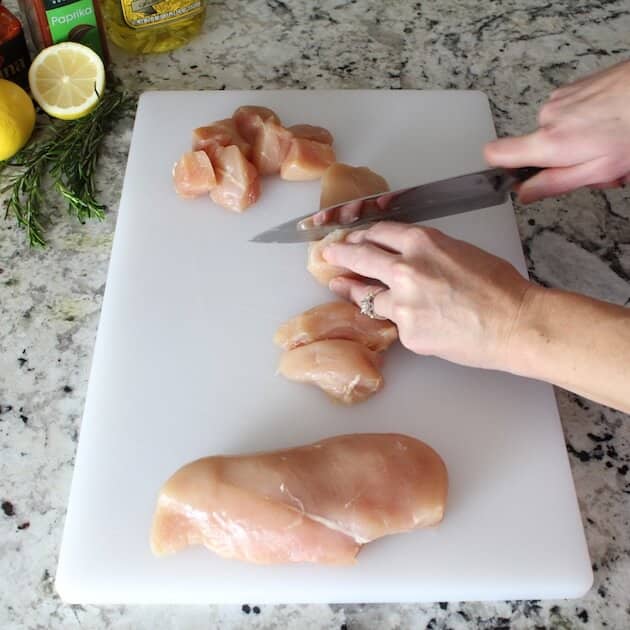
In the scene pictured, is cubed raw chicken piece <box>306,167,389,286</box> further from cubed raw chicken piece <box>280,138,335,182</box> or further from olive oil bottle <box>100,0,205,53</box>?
olive oil bottle <box>100,0,205,53</box>

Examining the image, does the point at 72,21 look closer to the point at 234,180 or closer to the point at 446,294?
the point at 234,180

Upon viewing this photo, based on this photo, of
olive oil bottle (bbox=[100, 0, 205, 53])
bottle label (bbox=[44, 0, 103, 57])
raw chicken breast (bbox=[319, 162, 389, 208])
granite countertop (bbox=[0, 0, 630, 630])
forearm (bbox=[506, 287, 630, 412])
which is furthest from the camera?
olive oil bottle (bbox=[100, 0, 205, 53])

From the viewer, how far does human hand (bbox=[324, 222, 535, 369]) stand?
138 centimetres

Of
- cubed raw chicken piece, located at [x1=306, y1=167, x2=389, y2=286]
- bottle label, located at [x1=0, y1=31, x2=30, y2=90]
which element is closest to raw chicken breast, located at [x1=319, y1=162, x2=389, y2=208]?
cubed raw chicken piece, located at [x1=306, y1=167, x2=389, y2=286]

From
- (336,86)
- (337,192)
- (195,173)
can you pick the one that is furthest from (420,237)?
(336,86)

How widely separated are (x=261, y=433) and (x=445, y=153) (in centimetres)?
85

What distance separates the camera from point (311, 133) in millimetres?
1862

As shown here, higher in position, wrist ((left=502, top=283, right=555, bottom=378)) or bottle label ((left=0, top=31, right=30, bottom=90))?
bottle label ((left=0, top=31, right=30, bottom=90))

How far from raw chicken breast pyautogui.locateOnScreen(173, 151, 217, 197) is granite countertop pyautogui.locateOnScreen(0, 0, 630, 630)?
0.23 metres

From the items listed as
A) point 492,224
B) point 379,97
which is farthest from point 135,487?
point 379,97

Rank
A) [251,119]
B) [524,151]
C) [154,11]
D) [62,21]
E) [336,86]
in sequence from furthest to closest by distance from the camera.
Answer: [336,86], [154,11], [62,21], [251,119], [524,151]

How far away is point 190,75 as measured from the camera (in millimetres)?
2211

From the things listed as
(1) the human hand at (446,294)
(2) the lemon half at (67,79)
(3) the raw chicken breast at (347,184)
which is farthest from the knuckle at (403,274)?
(2) the lemon half at (67,79)

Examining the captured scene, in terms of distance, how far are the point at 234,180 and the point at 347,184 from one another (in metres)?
0.25
